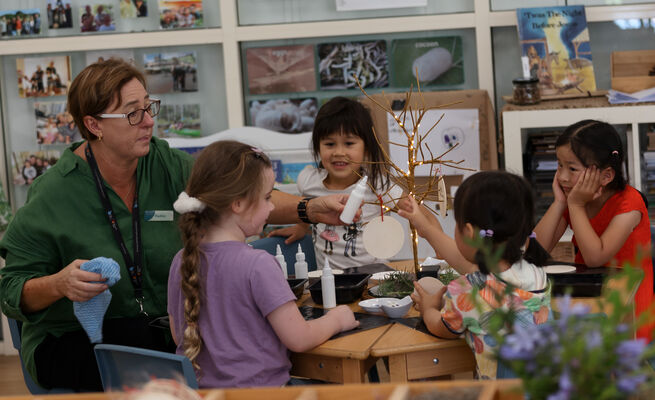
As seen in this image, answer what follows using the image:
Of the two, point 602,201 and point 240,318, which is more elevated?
point 602,201

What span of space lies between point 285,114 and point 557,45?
1.37 meters

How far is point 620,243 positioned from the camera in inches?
97.3

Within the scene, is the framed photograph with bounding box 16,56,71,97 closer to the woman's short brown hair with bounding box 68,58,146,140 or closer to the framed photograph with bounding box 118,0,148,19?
the framed photograph with bounding box 118,0,148,19

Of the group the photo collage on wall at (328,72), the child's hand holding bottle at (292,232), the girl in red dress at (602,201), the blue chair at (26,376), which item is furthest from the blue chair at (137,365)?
the photo collage on wall at (328,72)

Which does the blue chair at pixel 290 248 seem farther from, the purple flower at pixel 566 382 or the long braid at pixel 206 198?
the purple flower at pixel 566 382

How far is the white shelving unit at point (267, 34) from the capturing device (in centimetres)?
366

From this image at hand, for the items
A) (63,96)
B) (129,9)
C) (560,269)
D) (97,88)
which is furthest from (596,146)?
(63,96)

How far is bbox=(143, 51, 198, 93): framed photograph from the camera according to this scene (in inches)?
156

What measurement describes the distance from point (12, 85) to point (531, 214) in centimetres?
322

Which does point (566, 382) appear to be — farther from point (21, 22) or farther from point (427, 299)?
point (21, 22)

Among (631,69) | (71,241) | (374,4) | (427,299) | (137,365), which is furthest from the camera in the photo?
(374,4)

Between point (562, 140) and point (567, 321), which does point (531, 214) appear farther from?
point (567, 321)

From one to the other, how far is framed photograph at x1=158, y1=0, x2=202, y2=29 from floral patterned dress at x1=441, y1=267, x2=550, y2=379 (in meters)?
2.56

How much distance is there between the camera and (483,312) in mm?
1748
